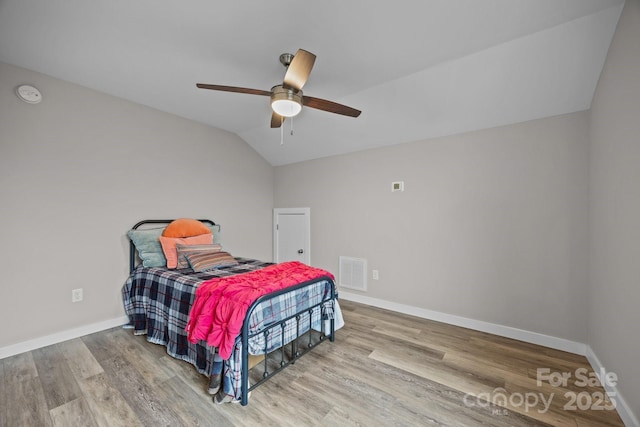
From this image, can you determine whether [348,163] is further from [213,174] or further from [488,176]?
[213,174]

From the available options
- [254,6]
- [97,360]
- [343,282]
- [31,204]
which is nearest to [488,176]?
[343,282]

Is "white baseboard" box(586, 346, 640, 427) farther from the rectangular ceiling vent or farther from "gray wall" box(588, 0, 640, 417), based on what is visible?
the rectangular ceiling vent

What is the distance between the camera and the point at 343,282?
12.9 feet

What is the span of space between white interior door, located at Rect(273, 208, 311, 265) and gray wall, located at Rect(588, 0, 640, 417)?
333 cm

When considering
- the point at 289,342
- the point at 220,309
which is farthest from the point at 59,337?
the point at 289,342

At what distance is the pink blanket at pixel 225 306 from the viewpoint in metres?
1.74

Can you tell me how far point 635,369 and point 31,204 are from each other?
4.72 meters

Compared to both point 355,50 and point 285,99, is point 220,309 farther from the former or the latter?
point 355,50

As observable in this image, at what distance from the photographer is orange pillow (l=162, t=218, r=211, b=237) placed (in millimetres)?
3115

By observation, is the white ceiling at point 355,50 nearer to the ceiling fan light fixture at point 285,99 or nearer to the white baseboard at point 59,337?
the ceiling fan light fixture at point 285,99

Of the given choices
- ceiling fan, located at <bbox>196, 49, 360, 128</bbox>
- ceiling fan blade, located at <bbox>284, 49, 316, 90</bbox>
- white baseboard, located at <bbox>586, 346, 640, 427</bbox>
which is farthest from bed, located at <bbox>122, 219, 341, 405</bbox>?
white baseboard, located at <bbox>586, 346, 640, 427</bbox>

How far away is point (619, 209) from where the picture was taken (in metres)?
1.70

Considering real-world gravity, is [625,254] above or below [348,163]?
Result: below

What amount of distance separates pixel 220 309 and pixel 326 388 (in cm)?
98
